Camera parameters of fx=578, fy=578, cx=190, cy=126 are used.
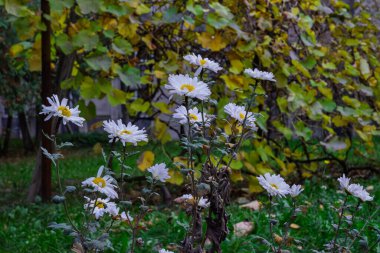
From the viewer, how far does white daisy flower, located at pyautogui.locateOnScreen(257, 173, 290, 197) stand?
1374 millimetres

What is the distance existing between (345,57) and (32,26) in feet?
8.42

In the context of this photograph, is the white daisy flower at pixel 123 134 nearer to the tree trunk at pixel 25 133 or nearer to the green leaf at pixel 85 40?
the green leaf at pixel 85 40

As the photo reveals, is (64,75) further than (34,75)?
No

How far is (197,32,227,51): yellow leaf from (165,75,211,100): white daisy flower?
2.40m

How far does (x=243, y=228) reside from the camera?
270 centimetres

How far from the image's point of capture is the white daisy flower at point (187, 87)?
122 centimetres

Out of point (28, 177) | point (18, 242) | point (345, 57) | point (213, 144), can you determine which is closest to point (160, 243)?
point (18, 242)

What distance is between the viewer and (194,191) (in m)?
1.37

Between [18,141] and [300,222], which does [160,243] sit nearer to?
[300,222]

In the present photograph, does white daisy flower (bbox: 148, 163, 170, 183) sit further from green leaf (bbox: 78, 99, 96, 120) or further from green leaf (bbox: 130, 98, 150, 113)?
green leaf (bbox: 130, 98, 150, 113)

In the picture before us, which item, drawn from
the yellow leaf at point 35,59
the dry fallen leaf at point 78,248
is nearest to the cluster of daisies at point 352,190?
the dry fallen leaf at point 78,248

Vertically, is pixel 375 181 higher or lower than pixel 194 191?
lower

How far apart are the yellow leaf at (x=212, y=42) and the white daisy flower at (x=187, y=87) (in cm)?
240

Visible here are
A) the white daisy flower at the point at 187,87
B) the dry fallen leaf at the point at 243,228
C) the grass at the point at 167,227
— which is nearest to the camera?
the white daisy flower at the point at 187,87
